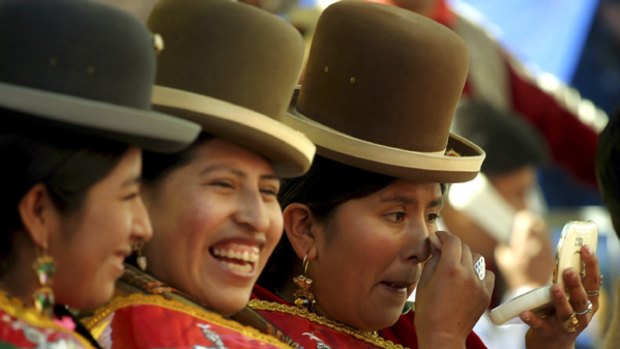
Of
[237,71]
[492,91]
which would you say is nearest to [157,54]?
[237,71]

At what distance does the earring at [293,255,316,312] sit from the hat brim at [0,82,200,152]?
1117mm

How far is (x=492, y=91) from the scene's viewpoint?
7715mm

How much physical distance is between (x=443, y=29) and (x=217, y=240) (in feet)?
3.08

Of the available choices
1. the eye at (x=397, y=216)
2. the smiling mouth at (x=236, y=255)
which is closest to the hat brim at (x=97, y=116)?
the smiling mouth at (x=236, y=255)

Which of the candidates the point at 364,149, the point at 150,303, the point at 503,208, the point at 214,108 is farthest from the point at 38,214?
the point at 503,208

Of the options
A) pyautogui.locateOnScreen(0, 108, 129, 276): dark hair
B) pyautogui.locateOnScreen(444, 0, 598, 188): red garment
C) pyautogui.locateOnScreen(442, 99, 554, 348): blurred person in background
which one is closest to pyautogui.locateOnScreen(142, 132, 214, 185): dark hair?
pyautogui.locateOnScreen(0, 108, 129, 276): dark hair

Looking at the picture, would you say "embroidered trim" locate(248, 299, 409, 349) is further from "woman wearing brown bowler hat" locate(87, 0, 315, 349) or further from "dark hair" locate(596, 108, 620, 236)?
"dark hair" locate(596, 108, 620, 236)

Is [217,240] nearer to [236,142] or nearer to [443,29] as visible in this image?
[236,142]

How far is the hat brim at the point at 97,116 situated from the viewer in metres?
2.83

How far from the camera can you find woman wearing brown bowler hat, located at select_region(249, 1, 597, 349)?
12.8ft

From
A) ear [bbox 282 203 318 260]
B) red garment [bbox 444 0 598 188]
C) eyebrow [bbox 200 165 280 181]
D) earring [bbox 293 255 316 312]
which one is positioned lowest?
red garment [bbox 444 0 598 188]

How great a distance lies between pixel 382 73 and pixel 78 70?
115 cm

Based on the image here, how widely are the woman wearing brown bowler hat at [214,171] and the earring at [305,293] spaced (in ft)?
1.86

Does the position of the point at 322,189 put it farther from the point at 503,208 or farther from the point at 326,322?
the point at 503,208
